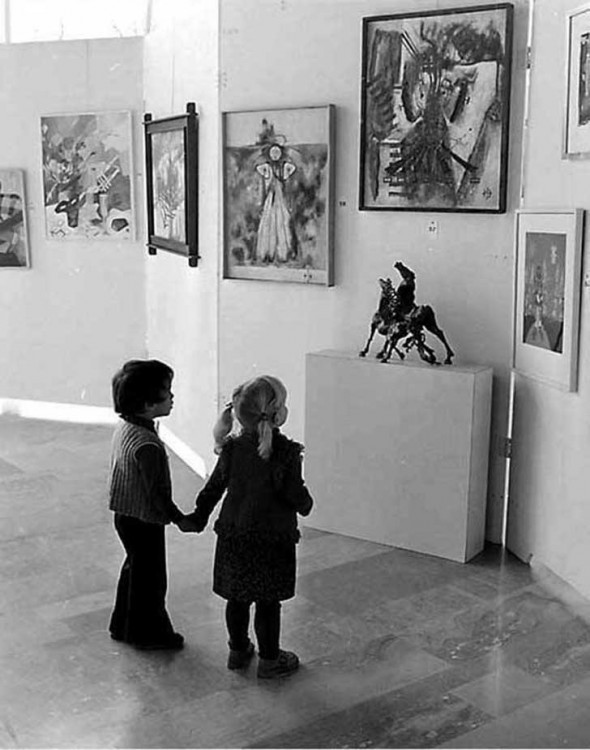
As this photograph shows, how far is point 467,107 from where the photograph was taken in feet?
18.0

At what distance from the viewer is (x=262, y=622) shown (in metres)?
4.12

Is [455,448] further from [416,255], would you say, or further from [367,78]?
[367,78]

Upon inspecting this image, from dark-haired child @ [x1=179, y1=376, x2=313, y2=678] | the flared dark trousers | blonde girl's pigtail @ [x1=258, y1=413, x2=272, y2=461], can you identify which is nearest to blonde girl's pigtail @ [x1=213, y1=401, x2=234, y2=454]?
dark-haired child @ [x1=179, y1=376, x2=313, y2=678]

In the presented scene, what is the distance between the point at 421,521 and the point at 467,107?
220 cm

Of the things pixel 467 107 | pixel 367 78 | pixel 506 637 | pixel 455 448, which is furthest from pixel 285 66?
pixel 506 637

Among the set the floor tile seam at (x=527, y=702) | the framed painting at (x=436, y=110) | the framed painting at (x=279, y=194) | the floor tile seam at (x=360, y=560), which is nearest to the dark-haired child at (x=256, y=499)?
the floor tile seam at (x=527, y=702)

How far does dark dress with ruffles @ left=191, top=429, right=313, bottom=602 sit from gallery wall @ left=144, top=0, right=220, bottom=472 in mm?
2842

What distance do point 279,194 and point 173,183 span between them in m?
1.37

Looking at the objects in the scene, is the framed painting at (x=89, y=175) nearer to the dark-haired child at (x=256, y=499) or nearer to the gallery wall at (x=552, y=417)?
the gallery wall at (x=552, y=417)

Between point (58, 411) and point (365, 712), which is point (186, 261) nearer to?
point (58, 411)

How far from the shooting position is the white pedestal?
5430 millimetres

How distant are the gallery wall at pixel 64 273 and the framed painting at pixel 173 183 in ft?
1.64

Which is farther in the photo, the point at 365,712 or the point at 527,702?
the point at 527,702

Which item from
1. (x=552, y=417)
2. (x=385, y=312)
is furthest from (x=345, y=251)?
(x=552, y=417)
